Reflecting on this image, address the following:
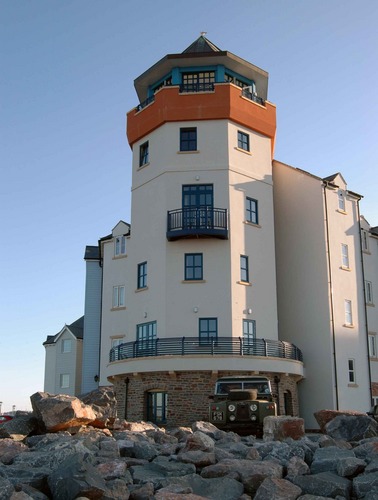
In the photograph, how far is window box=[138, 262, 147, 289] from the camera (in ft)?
119

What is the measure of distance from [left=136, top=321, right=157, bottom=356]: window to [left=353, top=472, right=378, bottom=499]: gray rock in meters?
Result: 21.4

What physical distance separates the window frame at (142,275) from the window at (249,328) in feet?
19.8

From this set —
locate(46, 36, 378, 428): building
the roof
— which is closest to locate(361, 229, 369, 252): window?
locate(46, 36, 378, 428): building

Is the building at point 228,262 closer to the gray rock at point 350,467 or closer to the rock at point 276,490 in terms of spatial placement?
the gray rock at point 350,467

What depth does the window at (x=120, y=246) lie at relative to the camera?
43.0m

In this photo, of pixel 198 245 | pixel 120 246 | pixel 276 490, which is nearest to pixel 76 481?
pixel 276 490

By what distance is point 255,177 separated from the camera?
37.1 m

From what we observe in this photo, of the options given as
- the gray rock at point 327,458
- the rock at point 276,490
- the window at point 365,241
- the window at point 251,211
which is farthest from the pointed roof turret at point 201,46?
the rock at point 276,490

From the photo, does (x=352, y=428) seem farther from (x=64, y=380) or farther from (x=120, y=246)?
(x=64, y=380)

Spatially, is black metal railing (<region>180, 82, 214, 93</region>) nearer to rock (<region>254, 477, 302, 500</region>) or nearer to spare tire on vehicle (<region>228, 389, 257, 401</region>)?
spare tire on vehicle (<region>228, 389, 257, 401</region>)

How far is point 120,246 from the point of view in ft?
142

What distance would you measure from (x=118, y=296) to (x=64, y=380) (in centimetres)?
1461

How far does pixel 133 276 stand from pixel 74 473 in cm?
2607

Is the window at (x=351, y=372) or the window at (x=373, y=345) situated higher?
the window at (x=373, y=345)
